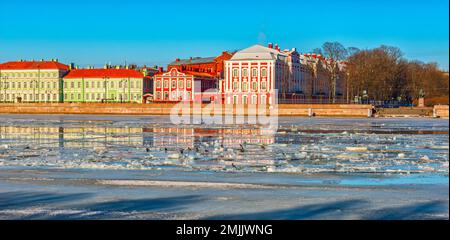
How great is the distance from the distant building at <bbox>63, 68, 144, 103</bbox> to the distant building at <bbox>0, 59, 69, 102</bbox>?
4.98 ft

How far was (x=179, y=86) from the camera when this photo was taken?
8638 cm

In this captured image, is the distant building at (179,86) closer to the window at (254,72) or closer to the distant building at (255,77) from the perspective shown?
the distant building at (255,77)

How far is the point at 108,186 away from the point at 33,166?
155 inches

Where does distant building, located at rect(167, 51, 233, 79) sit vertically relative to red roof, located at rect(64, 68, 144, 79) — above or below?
above

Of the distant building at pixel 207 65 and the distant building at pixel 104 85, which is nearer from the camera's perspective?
the distant building at pixel 207 65

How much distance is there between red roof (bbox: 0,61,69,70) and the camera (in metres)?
100

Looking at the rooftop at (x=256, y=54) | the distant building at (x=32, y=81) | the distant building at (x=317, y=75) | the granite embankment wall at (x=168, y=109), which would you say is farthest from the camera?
the distant building at (x=32, y=81)

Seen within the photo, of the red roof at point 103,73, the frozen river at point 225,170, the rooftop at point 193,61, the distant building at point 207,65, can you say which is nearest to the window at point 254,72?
the distant building at point 207,65

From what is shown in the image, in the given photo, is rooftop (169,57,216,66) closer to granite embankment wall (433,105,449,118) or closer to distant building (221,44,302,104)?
distant building (221,44,302,104)

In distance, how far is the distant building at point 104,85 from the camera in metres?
96.9

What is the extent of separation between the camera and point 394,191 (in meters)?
11.6

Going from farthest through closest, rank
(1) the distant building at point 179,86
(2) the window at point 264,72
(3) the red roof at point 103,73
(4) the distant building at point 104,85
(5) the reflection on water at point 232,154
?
(3) the red roof at point 103,73 < (4) the distant building at point 104,85 < (1) the distant building at point 179,86 < (2) the window at point 264,72 < (5) the reflection on water at point 232,154

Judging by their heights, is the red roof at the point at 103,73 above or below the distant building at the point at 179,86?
above

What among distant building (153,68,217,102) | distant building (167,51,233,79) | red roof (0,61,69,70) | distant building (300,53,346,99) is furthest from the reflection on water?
red roof (0,61,69,70)
